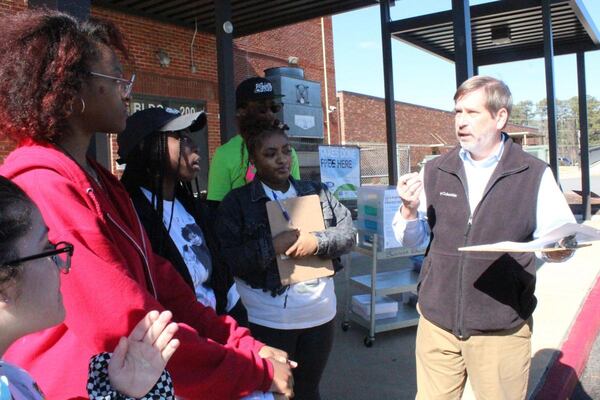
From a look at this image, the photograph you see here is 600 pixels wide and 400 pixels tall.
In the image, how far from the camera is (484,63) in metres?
13.1

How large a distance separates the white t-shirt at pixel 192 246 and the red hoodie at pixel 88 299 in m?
0.51

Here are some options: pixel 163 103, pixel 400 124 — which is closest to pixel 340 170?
pixel 163 103

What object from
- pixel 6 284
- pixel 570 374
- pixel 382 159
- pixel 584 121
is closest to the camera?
pixel 6 284

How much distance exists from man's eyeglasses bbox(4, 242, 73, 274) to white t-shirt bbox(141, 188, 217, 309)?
2.65 ft

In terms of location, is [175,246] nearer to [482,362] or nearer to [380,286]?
[482,362]

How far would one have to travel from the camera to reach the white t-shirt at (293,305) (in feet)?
8.20

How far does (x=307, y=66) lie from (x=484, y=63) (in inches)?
198

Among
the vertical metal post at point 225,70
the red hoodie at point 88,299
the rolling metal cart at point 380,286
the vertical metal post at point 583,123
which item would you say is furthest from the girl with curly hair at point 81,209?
the vertical metal post at point 583,123

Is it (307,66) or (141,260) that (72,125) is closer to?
(141,260)

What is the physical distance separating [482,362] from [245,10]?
25.5ft

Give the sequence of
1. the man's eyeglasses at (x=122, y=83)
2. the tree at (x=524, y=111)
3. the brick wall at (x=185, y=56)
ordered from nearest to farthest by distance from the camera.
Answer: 1. the man's eyeglasses at (x=122, y=83)
2. the brick wall at (x=185, y=56)
3. the tree at (x=524, y=111)

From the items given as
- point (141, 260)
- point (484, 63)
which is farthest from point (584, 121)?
point (141, 260)

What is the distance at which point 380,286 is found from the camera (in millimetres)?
4691

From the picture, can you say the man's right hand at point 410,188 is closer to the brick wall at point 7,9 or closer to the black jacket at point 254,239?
the black jacket at point 254,239
